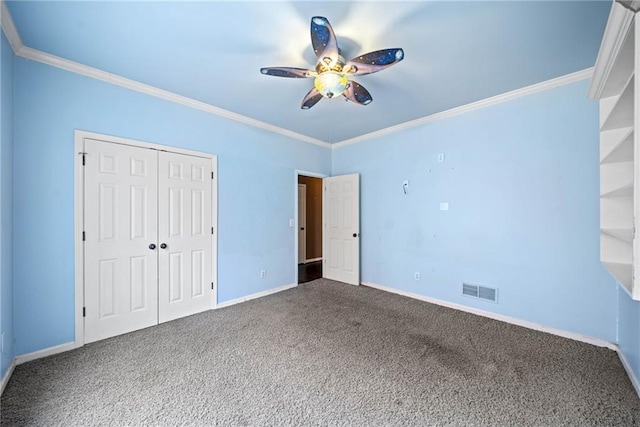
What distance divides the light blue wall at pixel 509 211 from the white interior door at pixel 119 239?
3184 millimetres

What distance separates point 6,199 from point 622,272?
4367mm

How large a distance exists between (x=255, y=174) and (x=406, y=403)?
313 centimetres

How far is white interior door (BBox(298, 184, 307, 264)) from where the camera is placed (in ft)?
20.1

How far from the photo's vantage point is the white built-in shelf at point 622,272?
147 cm

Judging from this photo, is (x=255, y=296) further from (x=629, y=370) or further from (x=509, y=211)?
(x=629, y=370)

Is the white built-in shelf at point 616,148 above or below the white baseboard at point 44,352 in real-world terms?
above

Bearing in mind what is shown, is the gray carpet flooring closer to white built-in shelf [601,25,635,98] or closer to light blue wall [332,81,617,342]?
light blue wall [332,81,617,342]

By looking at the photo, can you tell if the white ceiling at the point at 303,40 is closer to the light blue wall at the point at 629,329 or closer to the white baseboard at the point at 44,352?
the light blue wall at the point at 629,329

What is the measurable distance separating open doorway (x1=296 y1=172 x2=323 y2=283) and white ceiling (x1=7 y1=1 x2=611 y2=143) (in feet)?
11.5

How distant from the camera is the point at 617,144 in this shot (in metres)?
1.63

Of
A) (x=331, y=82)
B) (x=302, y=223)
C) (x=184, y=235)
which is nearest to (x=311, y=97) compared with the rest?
(x=331, y=82)

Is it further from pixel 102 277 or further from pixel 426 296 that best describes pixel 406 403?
pixel 102 277

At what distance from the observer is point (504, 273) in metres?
2.95

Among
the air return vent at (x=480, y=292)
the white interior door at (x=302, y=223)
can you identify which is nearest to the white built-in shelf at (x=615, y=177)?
the air return vent at (x=480, y=292)
